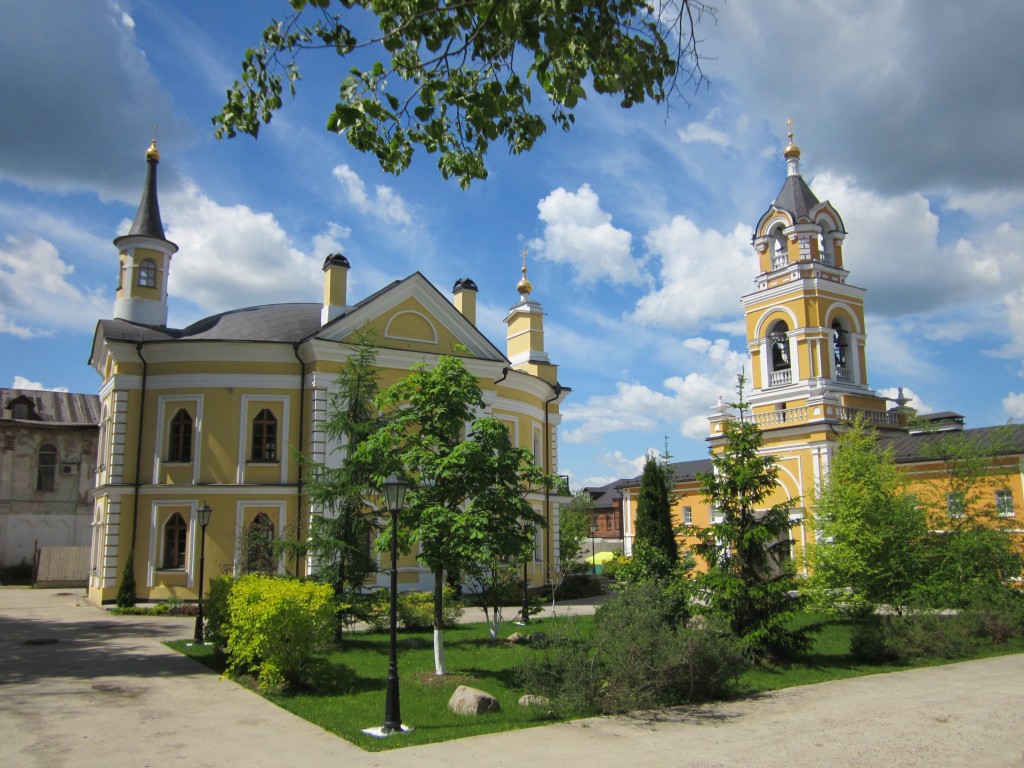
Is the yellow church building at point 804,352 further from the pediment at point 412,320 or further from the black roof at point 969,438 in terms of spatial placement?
the pediment at point 412,320

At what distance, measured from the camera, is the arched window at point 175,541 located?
79.2ft

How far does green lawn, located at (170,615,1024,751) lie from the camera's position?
9.80 metres

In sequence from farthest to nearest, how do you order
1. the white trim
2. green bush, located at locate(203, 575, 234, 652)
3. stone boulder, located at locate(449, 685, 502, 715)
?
the white trim < green bush, located at locate(203, 575, 234, 652) < stone boulder, located at locate(449, 685, 502, 715)

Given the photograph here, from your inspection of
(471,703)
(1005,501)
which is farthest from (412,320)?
(1005,501)

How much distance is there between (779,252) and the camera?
3428 centimetres

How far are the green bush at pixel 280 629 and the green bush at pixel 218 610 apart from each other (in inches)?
65.8

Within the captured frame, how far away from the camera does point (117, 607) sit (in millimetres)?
22703

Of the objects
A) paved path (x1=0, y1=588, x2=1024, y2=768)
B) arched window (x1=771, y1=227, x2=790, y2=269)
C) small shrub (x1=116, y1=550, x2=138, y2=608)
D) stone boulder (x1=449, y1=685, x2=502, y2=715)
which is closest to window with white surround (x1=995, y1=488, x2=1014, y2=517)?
paved path (x1=0, y1=588, x2=1024, y2=768)

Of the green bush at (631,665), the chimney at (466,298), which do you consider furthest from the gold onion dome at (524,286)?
the green bush at (631,665)

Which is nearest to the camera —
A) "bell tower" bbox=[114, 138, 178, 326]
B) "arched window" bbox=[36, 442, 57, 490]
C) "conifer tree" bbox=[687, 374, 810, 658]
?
"conifer tree" bbox=[687, 374, 810, 658]

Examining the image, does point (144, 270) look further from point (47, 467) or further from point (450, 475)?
point (450, 475)

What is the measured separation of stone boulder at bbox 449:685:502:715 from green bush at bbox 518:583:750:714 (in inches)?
31.1

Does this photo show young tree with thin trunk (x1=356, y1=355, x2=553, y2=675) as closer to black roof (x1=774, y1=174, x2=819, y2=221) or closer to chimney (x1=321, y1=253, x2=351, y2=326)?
chimney (x1=321, y1=253, x2=351, y2=326)

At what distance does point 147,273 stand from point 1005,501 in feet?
98.1
